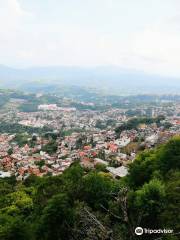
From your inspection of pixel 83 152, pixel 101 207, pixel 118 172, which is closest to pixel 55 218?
pixel 101 207

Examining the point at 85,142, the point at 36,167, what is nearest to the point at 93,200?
the point at 36,167

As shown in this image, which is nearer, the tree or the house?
the tree

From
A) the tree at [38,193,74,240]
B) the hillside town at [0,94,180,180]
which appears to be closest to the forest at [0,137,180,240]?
the tree at [38,193,74,240]

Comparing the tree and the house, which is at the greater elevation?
the tree

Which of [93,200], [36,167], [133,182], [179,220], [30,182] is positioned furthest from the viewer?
[36,167]

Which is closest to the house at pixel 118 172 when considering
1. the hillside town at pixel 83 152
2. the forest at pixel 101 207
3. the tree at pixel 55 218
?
the hillside town at pixel 83 152

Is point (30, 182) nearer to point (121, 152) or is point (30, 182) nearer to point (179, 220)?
point (121, 152)

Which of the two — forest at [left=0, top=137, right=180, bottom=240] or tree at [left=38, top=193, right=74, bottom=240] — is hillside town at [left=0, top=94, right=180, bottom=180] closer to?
forest at [left=0, top=137, right=180, bottom=240]

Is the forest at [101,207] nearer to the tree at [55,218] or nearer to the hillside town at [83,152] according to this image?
the tree at [55,218]
